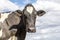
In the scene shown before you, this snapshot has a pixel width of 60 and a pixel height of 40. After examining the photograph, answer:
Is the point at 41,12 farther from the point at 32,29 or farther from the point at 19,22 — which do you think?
the point at 32,29

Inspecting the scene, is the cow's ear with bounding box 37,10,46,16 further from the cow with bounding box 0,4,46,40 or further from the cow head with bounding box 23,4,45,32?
the cow head with bounding box 23,4,45,32

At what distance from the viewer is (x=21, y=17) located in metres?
24.0

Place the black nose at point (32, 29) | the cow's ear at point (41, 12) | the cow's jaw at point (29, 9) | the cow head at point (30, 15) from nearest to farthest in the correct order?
1. the black nose at point (32, 29)
2. the cow head at point (30, 15)
3. the cow's jaw at point (29, 9)
4. the cow's ear at point (41, 12)

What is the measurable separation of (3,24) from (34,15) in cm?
222

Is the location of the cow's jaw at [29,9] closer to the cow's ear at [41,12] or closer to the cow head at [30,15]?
the cow head at [30,15]

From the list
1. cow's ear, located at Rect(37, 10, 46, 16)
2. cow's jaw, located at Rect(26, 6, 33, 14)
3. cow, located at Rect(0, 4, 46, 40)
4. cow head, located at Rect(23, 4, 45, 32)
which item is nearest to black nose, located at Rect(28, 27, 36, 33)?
cow head, located at Rect(23, 4, 45, 32)

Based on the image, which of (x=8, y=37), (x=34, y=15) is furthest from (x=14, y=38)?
(x=34, y=15)

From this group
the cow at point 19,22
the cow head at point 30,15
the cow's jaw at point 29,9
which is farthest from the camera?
the cow's jaw at point 29,9

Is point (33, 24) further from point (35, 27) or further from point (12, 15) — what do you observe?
point (12, 15)

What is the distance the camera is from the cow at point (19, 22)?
23156 mm

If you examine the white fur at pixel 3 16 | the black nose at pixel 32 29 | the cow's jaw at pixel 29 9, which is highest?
the cow's jaw at pixel 29 9

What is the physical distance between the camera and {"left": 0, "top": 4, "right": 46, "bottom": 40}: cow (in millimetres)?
23156

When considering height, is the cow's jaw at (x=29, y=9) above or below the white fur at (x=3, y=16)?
above

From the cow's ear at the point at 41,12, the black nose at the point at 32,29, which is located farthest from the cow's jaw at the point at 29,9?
the black nose at the point at 32,29
